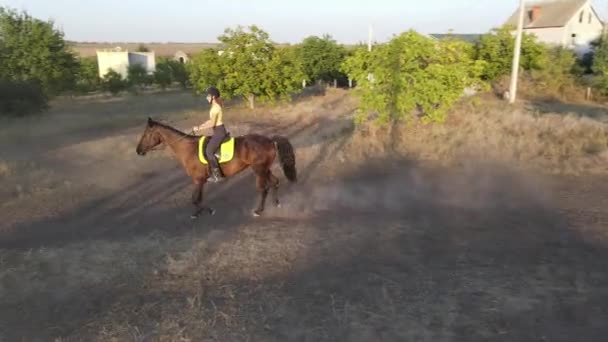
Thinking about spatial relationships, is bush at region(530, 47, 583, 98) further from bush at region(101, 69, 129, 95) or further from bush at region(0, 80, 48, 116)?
bush at region(101, 69, 129, 95)

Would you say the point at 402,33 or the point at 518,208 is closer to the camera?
the point at 518,208

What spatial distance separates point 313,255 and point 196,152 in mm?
3141

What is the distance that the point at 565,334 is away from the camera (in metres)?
4.27

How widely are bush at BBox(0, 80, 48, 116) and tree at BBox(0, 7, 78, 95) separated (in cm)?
194

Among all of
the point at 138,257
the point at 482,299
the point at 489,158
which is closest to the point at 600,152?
the point at 489,158

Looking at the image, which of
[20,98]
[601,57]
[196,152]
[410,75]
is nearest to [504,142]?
[410,75]

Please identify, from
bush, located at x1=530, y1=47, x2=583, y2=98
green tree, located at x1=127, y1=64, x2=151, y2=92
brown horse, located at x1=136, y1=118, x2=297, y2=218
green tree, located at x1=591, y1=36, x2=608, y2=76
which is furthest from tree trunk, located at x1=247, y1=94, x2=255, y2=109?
green tree, located at x1=127, y1=64, x2=151, y2=92

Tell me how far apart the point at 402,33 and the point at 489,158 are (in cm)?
511

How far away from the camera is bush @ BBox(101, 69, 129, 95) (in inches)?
1578

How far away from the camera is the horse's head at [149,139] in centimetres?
816

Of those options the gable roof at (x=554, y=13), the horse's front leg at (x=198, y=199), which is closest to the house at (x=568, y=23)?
the gable roof at (x=554, y=13)

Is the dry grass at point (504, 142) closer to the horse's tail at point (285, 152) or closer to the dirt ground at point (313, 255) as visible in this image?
the dirt ground at point (313, 255)

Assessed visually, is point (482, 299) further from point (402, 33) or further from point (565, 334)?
point (402, 33)

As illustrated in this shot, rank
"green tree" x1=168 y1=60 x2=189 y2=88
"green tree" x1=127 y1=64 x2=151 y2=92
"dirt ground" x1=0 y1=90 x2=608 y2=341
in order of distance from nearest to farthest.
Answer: "dirt ground" x1=0 y1=90 x2=608 y2=341 < "green tree" x1=127 y1=64 x2=151 y2=92 < "green tree" x1=168 y1=60 x2=189 y2=88
